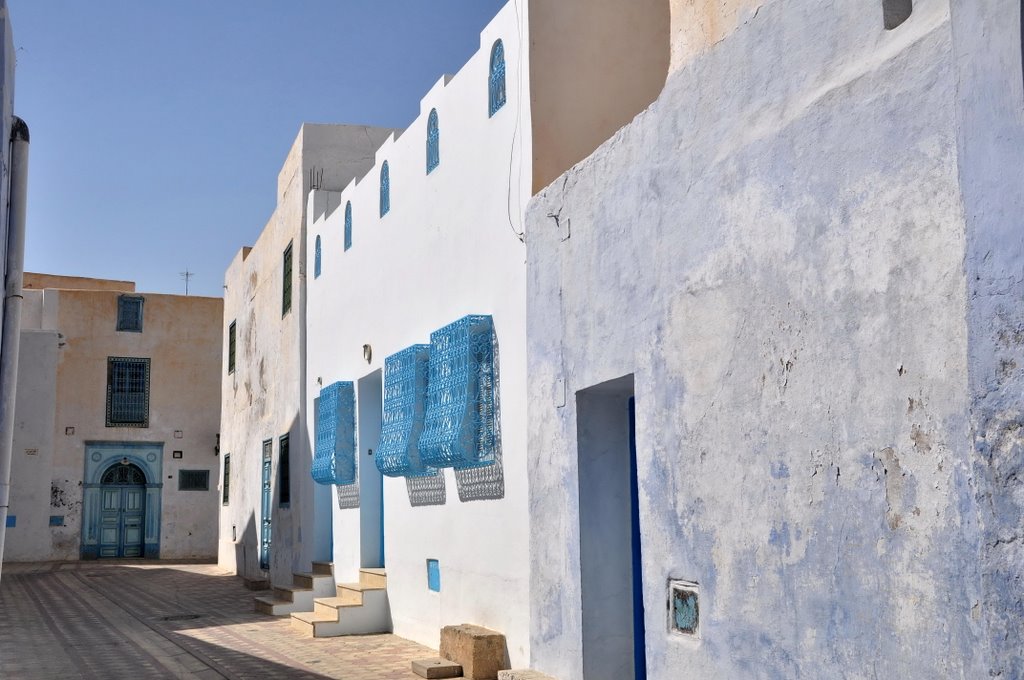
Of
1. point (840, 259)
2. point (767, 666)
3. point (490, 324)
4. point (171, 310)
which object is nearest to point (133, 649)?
point (490, 324)

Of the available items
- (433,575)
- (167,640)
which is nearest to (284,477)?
(167,640)

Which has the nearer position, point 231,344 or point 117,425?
point 231,344

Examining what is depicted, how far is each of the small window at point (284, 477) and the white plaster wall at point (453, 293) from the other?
8.60 ft

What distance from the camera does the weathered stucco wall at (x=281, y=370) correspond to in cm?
1554

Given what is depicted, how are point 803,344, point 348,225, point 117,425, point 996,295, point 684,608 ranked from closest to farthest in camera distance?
point 996,295 → point 803,344 → point 684,608 → point 348,225 → point 117,425

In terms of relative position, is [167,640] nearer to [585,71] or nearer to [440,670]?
[440,670]

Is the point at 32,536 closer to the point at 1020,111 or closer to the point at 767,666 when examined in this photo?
the point at 767,666

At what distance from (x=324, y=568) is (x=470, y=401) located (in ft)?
20.9

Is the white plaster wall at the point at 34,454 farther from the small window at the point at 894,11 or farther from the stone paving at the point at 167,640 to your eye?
the small window at the point at 894,11

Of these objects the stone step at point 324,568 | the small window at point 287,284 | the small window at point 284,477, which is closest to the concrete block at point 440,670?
the stone step at point 324,568

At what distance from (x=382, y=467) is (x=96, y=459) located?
1904cm

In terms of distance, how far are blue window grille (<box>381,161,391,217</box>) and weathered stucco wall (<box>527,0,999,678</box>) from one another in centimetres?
581

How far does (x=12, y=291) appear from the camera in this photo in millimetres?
7141

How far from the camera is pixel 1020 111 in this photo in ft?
10.4
